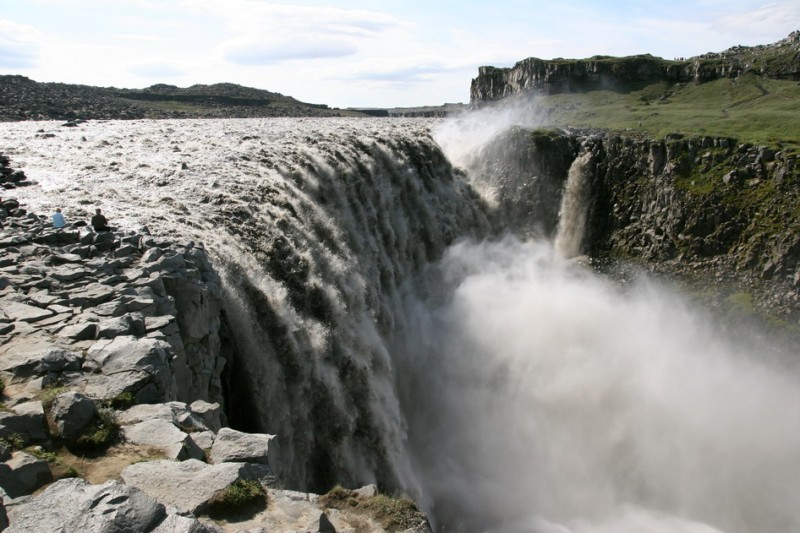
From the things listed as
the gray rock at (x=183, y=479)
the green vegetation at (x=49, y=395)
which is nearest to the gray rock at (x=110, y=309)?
the green vegetation at (x=49, y=395)

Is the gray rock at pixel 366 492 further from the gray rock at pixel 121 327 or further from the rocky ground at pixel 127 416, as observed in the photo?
the gray rock at pixel 121 327

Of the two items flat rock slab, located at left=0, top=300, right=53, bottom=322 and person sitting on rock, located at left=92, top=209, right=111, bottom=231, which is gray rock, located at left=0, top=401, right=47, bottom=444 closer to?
flat rock slab, located at left=0, top=300, right=53, bottom=322

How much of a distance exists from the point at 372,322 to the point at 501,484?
10.5 m

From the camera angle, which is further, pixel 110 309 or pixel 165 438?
pixel 110 309

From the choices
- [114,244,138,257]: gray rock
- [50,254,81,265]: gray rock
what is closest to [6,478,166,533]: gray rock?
[50,254,81,265]: gray rock

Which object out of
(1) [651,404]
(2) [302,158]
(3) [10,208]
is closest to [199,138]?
(2) [302,158]

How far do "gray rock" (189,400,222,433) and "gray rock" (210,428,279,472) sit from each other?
1.69m

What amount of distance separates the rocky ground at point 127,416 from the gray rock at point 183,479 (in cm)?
3

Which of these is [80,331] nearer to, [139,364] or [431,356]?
[139,364]

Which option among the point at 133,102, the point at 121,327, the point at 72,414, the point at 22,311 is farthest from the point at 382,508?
the point at 133,102

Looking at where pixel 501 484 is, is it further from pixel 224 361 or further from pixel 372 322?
pixel 224 361

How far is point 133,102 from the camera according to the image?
368 feet

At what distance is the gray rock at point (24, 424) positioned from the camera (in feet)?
31.3

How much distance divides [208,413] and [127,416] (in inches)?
77.6
